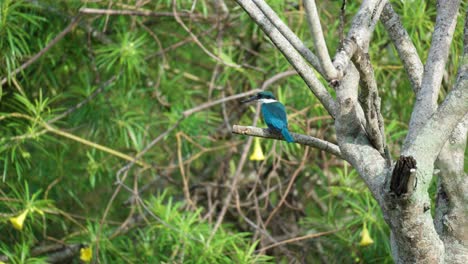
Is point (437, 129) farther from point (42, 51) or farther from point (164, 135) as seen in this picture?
point (42, 51)

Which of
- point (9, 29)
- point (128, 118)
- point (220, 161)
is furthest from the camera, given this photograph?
point (220, 161)

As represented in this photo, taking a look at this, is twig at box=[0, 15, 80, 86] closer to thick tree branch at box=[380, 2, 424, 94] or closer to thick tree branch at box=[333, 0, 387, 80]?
thick tree branch at box=[380, 2, 424, 94]

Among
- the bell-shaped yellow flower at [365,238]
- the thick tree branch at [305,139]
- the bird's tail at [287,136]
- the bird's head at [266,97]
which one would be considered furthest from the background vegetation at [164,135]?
the thick tree branch at [305,139]

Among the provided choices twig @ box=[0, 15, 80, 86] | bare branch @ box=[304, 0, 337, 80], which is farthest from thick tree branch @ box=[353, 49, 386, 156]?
twig @ box=[0, 15, 80, 86]

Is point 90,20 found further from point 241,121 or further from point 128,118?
point 241,121

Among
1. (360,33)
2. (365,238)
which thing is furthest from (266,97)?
(360,33)

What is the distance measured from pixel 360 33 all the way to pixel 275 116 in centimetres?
130

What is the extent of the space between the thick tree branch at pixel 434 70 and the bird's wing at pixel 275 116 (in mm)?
860

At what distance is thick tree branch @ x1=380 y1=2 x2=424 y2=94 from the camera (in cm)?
263

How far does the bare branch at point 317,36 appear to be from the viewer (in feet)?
6.47

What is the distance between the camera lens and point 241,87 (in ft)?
15.0

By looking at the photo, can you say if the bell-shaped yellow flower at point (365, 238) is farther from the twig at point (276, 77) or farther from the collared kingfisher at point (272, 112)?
the twig at point (276, 77)

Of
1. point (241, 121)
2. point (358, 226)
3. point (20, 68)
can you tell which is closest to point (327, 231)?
point (358, 226)

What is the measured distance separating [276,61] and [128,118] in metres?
0.78
